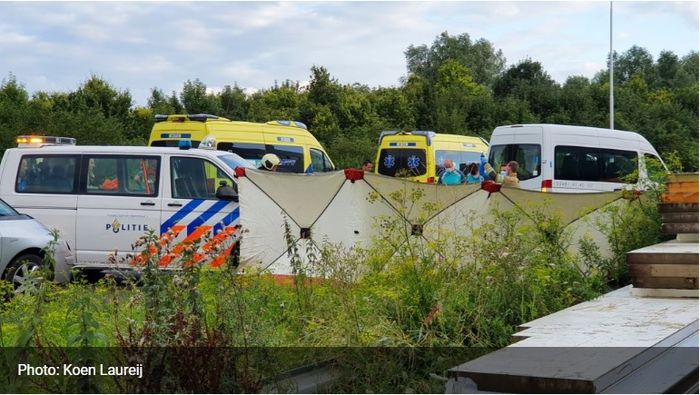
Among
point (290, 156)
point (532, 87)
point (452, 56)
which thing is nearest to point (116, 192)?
point (290, 156)

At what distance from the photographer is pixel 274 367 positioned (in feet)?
20.6

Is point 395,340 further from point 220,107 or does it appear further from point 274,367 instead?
point 220,107

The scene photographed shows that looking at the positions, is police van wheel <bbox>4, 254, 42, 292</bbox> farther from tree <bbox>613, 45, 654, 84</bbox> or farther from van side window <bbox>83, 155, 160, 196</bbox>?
tree <bbox>613, 45, 654, 84</bbox>

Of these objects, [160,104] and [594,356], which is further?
[160,104]

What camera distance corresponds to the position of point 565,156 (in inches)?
819

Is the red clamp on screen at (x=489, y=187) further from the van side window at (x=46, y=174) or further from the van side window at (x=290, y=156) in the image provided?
the van side window at (x=290, y=156)

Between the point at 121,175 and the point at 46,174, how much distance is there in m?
1.20

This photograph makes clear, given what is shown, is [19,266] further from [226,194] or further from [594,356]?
[594,356]

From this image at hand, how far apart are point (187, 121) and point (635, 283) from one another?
12.7 meters

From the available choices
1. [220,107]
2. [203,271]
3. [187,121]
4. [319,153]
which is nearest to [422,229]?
[203,271]

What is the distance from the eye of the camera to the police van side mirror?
42.5ft

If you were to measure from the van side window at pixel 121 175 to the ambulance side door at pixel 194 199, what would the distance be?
9.8 inches

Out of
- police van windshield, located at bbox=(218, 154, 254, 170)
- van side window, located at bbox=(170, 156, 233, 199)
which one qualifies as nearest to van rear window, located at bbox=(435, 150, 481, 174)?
police van windshield, located at bbox=(218, 154, 254, 170)

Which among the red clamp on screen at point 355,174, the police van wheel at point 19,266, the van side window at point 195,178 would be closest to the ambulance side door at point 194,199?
the van side window at point 195,178
